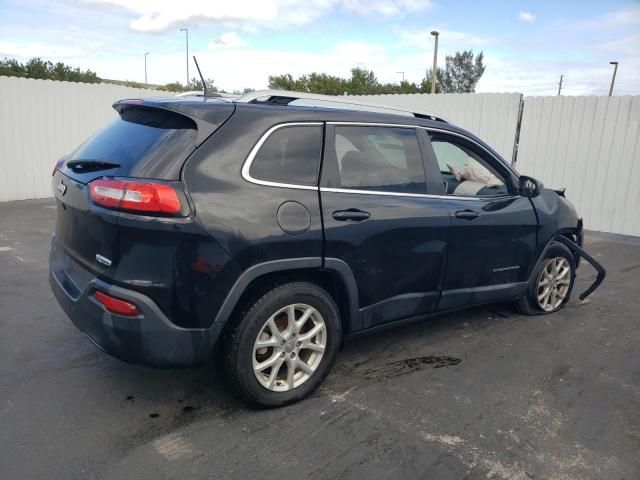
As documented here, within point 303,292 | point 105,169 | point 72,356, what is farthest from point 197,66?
point 72,356

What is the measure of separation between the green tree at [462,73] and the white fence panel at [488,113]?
41476 mm

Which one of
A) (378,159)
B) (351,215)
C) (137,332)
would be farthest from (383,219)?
(137,332)

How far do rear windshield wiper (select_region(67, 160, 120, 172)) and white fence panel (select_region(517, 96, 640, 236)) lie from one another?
9051 millimetres

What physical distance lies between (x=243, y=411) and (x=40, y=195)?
9.79 m

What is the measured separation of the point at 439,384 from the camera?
11.5ft

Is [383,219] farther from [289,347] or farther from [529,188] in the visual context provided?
[529,188]

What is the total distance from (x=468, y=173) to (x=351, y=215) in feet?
5.33

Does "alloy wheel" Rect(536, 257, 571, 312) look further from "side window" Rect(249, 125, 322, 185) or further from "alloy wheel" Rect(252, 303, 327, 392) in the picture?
"side window" Rect(249, 125, 322, 185)

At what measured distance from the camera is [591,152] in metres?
9.46

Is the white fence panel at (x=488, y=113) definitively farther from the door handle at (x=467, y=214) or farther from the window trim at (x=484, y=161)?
the door handle at (x=467, y=214)

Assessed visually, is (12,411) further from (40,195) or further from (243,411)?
(40,195)

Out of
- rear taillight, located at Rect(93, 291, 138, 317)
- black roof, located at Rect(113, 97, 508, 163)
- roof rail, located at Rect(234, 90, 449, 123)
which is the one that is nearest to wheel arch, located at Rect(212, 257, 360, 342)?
rear taillight, located at Rect(93, 291, 138, 317)

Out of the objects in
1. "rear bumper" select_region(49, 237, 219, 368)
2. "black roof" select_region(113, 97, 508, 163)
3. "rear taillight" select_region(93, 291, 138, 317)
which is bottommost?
"rear bumper" select_region(49, 237, 219, 368)

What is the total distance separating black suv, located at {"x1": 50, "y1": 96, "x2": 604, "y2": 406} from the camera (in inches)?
103
